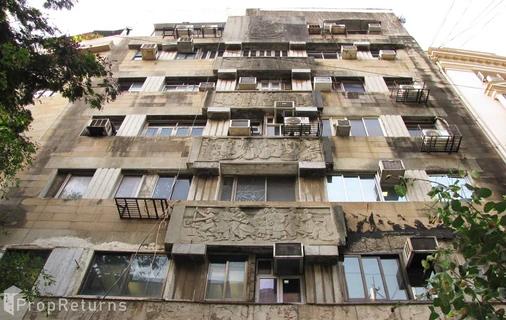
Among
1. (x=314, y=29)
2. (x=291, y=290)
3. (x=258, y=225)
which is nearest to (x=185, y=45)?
(x=314, y=29)

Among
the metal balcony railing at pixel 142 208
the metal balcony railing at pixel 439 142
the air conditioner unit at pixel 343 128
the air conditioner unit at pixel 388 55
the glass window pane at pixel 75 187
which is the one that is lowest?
the metal balcony railing at pixel 142 208

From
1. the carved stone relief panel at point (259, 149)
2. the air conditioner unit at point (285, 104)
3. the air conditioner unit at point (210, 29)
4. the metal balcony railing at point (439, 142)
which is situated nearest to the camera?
the carved stone relief panel at point (259, 149)

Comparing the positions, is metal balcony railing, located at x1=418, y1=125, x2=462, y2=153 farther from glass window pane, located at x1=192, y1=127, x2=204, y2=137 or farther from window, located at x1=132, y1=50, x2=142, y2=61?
window, located at x1=132, y1=50, x2=142, y2=61

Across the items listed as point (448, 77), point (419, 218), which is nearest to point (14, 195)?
point (419, 218)

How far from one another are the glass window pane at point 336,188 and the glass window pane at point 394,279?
2.59 meters

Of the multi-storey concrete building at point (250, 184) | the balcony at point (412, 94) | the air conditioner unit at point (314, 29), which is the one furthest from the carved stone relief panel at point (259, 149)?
the air conditioner unit at point (314, 29)

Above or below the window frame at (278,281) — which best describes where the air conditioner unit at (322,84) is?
above

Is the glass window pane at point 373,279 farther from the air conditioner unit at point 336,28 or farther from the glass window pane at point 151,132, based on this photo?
the air conditioner unit at point 336,28

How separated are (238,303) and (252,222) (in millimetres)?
2534

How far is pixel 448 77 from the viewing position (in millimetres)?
18266

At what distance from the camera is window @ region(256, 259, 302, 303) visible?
9.88 m

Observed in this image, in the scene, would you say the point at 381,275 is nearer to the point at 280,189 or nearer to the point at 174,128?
the point at 280,189

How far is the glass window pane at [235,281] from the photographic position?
32.9 feet

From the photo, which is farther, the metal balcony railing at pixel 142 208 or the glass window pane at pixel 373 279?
the metal balcony railing at pixel 142 208
